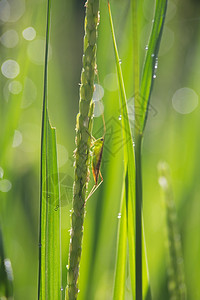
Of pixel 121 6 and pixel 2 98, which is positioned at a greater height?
pixel 121 6

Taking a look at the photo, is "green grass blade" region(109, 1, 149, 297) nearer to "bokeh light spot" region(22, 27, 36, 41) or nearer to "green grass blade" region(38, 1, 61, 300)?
"green grass blade" region(38, 1, 61, 300)

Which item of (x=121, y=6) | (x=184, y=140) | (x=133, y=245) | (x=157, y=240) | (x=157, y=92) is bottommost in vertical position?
(x=157, y=240)

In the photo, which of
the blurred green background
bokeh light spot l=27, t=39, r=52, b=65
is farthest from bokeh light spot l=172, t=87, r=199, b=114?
bokeh light spot l=27, t=39, r=52, b=65

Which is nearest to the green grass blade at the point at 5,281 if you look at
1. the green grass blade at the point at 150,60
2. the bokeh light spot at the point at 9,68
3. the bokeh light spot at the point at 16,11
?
the green grass blade at the point at 150,60

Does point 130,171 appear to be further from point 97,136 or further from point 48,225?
point 97,136

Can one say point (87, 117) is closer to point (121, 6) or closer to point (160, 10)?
point (160, 10)

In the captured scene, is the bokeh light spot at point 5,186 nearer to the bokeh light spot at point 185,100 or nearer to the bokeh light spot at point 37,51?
the bokeh light spot at point 37,51

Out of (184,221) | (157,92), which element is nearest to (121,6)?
(157,92)

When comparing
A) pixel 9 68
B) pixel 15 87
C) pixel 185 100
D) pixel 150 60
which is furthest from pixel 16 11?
pixel 150 60
